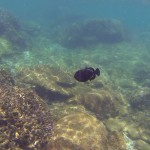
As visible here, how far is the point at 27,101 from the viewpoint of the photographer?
936 centimetres

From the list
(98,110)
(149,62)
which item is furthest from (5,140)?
(149,62)

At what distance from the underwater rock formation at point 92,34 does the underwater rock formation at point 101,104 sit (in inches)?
709

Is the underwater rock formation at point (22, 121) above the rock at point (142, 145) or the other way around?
above

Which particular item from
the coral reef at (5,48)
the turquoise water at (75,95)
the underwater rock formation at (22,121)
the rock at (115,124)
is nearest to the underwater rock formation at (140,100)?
the turquoise water at (75,95)

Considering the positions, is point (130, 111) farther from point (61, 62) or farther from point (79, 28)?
point (79, 28)

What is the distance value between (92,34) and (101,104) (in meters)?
21.9

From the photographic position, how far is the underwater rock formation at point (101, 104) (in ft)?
41.7

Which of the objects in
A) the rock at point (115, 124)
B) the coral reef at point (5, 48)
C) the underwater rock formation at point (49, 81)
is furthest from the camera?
the coral reef at point (5, 48)

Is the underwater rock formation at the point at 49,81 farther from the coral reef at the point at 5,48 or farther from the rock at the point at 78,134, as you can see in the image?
the coral reef at the point at 5,48

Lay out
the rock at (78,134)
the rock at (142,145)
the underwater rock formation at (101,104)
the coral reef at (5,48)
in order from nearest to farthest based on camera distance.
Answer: the rock at (78,134), the rock at (142,145), the underwater rock formation at (101,104), the coral reef at (5,48)

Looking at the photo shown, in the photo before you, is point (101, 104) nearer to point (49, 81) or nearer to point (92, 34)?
point (49, 81)

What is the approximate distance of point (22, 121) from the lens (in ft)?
27.7

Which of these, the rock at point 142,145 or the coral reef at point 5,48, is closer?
the rock at point 142,145

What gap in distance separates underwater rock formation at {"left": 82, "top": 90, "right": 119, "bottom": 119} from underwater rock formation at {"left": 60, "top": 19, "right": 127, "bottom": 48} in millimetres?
18002
